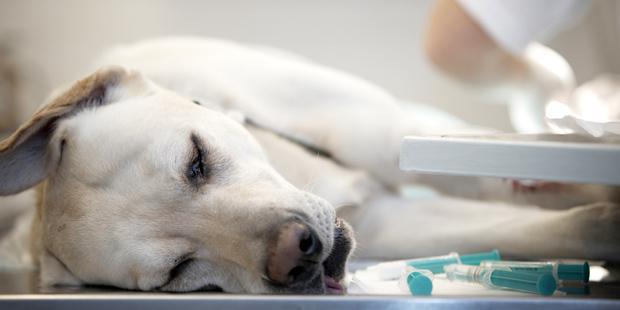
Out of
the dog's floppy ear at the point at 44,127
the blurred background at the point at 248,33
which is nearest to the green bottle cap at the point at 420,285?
the dog's floppy ear at the point at 44,127

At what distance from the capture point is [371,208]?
150cm

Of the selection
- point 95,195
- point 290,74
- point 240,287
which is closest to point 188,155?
point 95,195

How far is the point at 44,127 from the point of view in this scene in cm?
112

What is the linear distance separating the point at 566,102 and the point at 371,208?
32.6 inches

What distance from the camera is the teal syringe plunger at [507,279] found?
2.47 ft

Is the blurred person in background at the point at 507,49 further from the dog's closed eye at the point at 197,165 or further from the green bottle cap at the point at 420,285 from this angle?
the green bottle cap at the point at 420,285

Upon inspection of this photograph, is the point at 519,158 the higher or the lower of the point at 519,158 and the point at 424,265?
the higher

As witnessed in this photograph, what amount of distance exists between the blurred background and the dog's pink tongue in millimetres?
2323

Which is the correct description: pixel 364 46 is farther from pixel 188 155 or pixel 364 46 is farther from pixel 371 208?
pixel 188 155

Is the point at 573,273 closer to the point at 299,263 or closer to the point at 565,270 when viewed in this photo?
the point at 565,270

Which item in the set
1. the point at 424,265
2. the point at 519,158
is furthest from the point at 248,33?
the point at 519,158

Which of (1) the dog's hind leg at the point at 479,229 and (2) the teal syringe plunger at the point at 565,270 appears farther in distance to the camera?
(1) the dog's hind leg at the point at 479,229

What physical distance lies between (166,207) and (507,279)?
450mm

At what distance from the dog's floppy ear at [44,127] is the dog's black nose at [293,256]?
0.45 meters
